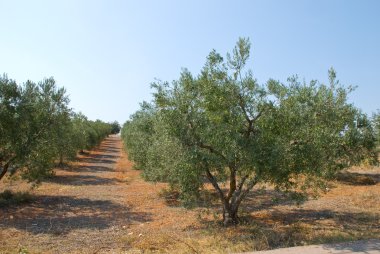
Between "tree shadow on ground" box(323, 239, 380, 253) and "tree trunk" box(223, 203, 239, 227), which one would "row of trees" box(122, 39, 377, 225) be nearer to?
"tree trunk" box(223, 203, 239, 227)

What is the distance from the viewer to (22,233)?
45.4 ft

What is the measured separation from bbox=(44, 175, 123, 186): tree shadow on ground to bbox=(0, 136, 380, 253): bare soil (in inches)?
127

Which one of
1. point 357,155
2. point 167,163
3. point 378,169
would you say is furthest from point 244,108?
point 378,169

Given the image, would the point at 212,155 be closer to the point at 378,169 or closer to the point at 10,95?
the point at 10,95

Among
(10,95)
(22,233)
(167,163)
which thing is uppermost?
(10,95)

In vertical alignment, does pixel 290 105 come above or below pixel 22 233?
above

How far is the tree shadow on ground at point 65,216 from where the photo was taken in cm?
1508

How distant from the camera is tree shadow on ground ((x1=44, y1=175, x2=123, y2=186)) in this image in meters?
29.2

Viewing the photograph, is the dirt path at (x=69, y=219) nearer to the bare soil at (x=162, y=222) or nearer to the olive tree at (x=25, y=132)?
the bare soil at (x=162, y=222)

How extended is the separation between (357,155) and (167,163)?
1657cm

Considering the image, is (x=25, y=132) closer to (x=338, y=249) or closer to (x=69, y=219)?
(x=69, y=219)

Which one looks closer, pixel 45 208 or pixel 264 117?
pixel 264 117

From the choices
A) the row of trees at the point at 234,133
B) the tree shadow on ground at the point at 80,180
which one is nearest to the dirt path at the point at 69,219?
the tree shadow on ground at the point at 80,180

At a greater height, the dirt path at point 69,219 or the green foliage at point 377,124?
the green foliage at point 377,124
